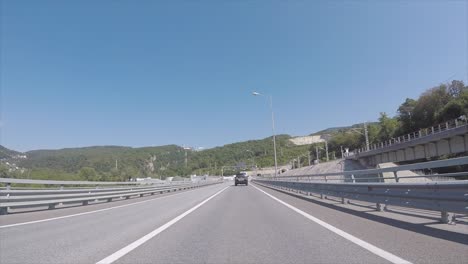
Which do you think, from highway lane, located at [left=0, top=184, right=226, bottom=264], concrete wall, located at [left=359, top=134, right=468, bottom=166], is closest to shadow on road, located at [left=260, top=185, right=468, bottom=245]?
highway lane, located at [left=0, top=184, right=226, bottom=264]

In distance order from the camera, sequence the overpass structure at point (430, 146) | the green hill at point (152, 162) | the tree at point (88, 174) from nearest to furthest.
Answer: the overpass structure at point (430, 146) → the tree at point (88, 174) → the green hill at point (152, 162)

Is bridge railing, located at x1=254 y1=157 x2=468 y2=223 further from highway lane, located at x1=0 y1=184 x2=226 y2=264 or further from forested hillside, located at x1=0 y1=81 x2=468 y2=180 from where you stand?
forested hillside, located at x1=0 y1=81 x2=468 y2=180

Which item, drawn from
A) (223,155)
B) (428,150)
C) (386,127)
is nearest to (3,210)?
(428,150)

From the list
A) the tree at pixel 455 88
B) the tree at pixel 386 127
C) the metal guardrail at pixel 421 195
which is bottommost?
the metal guardrail at pixel 421 195

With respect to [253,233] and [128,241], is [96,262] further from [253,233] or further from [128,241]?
[253,233]

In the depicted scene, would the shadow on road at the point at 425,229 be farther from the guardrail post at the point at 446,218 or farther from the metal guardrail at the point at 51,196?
the metal guardrail at the point at 51,196

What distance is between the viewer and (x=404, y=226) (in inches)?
316

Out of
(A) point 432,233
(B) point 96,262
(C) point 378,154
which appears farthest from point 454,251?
(C) point 378,154

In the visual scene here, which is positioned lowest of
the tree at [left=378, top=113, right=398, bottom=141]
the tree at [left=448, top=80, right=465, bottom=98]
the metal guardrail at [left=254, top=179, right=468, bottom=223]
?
the metal guardrail at [left=254, top=179, right=468, bottom=223]

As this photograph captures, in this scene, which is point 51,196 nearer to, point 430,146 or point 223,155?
point 430,146

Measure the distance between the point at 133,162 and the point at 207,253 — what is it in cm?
13128

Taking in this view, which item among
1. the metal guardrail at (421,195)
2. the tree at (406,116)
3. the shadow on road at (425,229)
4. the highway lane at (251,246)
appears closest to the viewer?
the highway lane at (251,246)

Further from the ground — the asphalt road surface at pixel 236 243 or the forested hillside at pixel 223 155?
the forested hillside at pixel 223 155

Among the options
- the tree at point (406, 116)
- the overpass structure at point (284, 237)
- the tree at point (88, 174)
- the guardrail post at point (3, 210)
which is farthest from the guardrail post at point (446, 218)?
the tree at point (88, 174)
